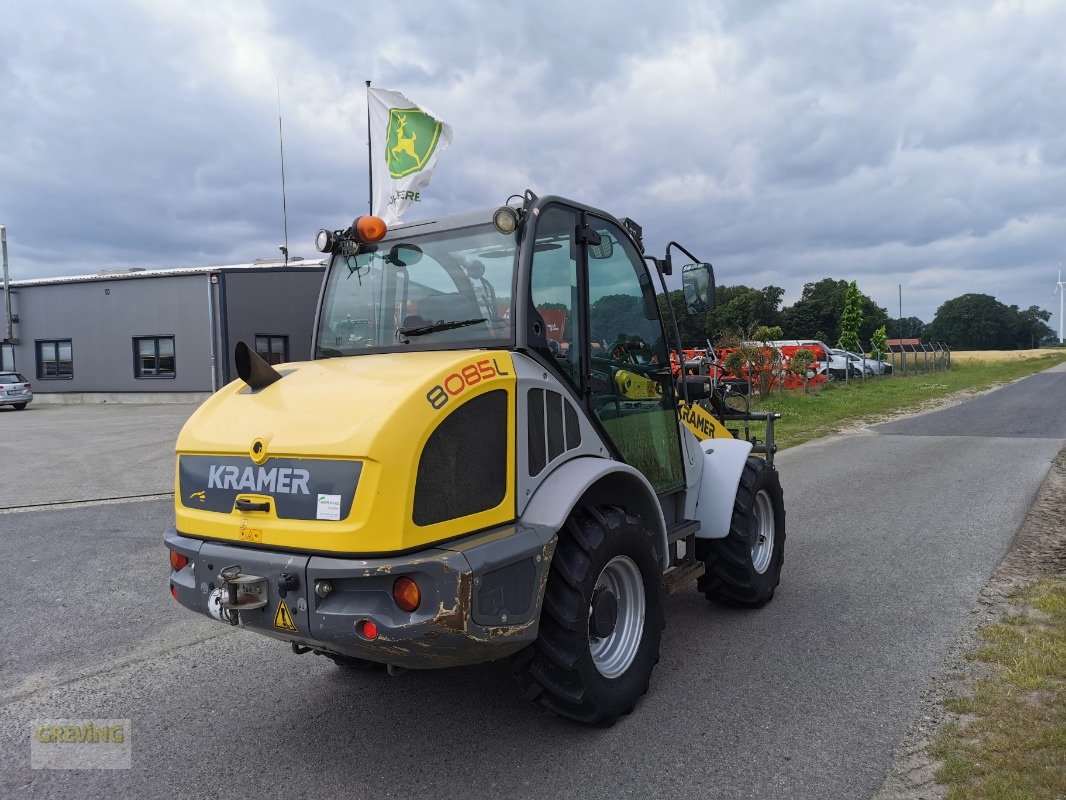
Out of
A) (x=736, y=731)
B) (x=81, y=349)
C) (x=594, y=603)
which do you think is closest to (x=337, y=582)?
(x=594, y=603)

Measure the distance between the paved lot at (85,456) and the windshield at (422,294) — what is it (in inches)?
279

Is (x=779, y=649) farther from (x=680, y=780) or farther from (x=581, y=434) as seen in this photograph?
(x=581, y=434)

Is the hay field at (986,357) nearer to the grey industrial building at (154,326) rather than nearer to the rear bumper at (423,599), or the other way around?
the grey industrial building at (154,326)

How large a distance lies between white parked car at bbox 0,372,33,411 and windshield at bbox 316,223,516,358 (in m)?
27.4

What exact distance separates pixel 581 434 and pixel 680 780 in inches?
59.3

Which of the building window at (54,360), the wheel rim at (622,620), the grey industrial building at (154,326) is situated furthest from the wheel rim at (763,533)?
the building window at (54,360)

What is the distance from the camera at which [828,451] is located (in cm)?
1286

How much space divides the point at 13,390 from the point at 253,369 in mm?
27998

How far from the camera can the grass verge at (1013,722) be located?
9.87 feet

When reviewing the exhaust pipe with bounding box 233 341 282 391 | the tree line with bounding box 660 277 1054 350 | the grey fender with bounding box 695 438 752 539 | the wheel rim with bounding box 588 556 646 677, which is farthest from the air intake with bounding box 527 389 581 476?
the tree line with bounding box 660 277 1054 350

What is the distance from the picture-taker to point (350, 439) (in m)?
2.87

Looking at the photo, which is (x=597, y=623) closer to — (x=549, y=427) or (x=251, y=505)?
(x=549, y=427)

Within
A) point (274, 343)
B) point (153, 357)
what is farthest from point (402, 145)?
point (153, 357)

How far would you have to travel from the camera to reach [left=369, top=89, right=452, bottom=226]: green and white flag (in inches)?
450
